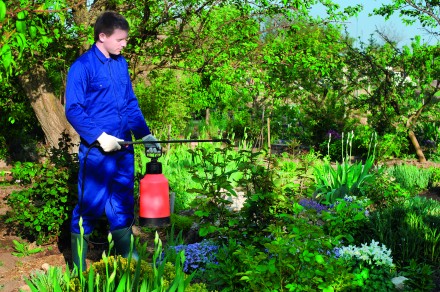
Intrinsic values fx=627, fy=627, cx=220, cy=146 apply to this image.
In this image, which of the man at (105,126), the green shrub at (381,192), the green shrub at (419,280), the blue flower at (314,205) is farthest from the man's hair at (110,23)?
the green shrub at (381,192)

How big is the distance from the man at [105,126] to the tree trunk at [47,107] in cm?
392

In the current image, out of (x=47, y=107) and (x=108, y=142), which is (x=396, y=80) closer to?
(x=47, y=107)

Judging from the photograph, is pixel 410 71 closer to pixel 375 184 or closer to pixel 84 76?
pixel 375 184

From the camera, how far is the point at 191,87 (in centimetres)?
860

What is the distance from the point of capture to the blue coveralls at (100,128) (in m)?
4.32

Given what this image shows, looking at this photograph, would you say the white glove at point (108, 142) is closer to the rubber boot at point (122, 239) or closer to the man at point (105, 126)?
the man at point (105, 126)

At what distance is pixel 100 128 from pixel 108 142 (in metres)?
0.27

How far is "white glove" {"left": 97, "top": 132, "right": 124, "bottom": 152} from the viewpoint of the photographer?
4.16 metres

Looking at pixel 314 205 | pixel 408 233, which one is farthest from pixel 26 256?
pixel 408 233

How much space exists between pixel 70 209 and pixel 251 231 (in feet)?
6.08

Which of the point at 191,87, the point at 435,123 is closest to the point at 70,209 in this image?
the point at 191,87

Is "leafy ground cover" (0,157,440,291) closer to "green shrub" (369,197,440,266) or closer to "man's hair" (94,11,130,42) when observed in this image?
"man's hair" (94,11,130,42)

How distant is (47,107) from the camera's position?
8578 millimetres

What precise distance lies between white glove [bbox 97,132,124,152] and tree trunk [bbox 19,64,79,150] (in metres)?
4.36
